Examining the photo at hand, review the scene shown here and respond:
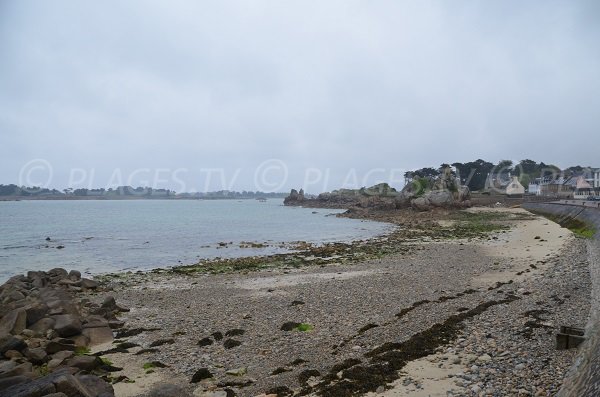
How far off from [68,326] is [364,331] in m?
8.05

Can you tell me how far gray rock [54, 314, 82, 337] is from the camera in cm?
1070

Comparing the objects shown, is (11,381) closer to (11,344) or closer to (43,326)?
(11,344)

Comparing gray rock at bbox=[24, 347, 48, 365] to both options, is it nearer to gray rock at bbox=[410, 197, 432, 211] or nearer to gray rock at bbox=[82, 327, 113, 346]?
gray rock at bbox=[82, 327, 113, 346]

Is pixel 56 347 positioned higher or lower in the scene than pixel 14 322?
lower

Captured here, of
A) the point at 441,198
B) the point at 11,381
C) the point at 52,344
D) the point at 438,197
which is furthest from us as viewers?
the point at 438,197

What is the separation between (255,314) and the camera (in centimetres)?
1277

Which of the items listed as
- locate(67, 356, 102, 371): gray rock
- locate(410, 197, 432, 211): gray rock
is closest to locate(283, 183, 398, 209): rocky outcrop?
locate(410, 197, 432, 211): gray rock

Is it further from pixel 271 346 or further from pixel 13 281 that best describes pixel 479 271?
pixel 13 281

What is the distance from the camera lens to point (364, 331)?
33.0ft

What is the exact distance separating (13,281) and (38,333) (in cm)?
973

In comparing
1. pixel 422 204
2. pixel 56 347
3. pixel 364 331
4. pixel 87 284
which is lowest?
pixel 87 284

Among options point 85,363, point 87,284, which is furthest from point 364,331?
point 87,284

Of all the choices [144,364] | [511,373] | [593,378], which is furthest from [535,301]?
[144,364]

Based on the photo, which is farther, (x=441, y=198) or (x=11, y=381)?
(x=441, y=198)
